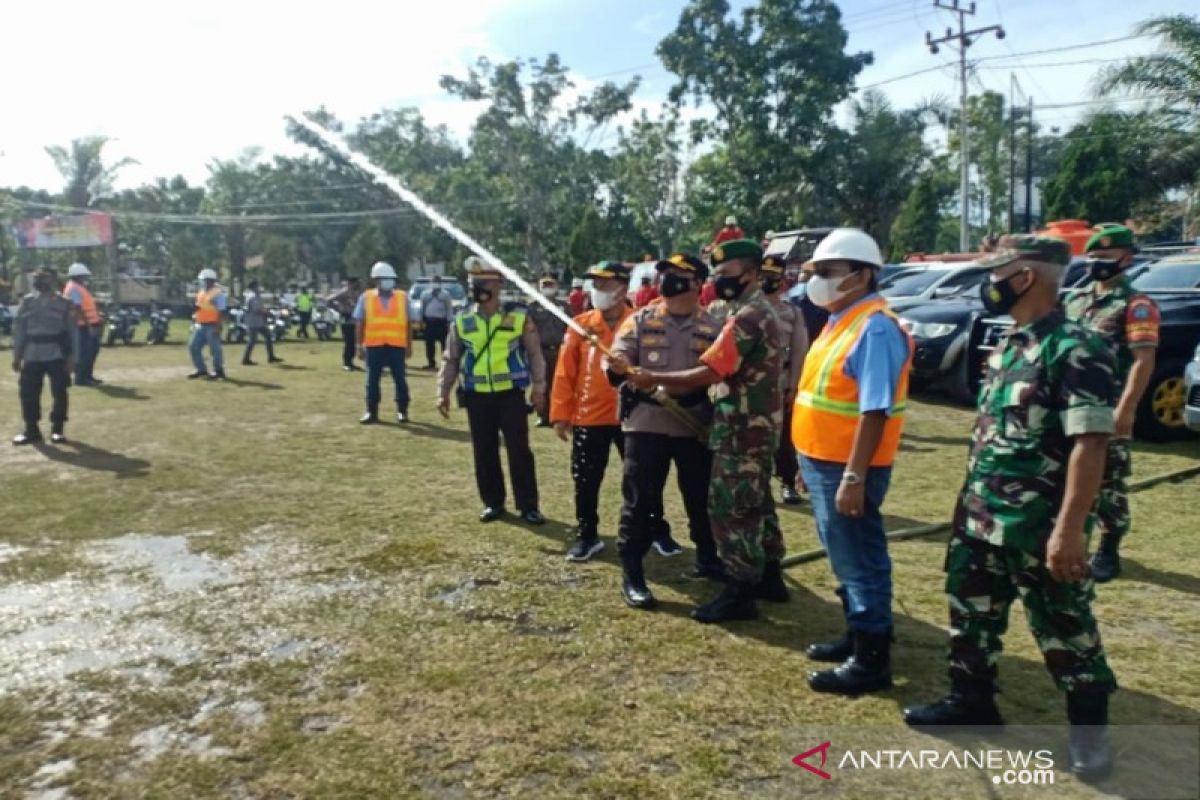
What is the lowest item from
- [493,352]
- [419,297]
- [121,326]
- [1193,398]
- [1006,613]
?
[1006,613]

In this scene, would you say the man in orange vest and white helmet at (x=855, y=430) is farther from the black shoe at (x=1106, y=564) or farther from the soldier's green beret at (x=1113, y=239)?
the soldier's green beret at (x=1113, y=239)

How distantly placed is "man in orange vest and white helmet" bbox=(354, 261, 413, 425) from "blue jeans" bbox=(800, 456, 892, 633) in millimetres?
7754

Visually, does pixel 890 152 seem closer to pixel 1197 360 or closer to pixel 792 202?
pixel 792 202

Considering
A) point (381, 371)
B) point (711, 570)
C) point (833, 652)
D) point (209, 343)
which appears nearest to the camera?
point (833, 652)

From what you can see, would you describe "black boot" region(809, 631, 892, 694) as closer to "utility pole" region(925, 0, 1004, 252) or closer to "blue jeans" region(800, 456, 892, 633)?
"blue jeans" region(800, 456, 892, 633)

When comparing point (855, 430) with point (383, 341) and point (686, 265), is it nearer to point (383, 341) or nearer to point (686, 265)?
point (686, 265)

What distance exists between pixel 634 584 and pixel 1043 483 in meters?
2.23

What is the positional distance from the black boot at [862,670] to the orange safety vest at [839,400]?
0.71 metres

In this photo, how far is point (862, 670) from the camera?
3.60 metres

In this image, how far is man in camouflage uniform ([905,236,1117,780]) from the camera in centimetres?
274

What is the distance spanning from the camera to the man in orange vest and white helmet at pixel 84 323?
536 inches

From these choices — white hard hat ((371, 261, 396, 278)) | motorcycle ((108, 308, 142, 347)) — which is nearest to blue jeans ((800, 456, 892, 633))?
white hard hat ((371, 261, 396, 278))

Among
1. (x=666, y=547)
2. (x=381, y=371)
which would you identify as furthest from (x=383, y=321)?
(x=666, y=547)

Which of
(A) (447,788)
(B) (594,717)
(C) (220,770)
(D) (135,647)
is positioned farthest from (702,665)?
(D) (135,647)
